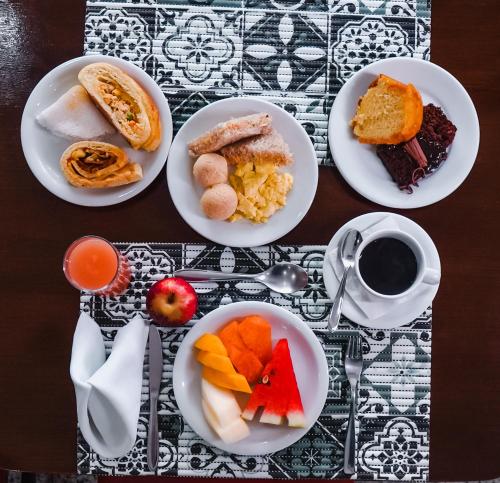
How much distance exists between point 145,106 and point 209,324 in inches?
19.7

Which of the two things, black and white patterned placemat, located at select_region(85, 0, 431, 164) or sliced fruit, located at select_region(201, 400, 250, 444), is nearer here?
sliced fruit, located at select_region(201, 400, 250, 444)

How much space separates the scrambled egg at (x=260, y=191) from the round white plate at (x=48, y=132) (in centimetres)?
19

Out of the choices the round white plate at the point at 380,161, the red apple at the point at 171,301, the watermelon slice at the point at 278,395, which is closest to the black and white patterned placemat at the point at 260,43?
the round white plate at the point at 380,161

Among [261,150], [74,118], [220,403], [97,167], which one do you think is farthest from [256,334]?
[74,118]

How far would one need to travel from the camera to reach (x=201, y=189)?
1311 millimetres

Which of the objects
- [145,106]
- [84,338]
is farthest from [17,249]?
[145,106]

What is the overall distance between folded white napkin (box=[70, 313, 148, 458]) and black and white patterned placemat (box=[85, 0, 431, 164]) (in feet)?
1.66

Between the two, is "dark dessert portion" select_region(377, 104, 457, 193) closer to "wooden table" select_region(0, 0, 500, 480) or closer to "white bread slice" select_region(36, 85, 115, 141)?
"wooden table" select_region(0, 0, 500, 480)

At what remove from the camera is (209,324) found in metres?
1.28

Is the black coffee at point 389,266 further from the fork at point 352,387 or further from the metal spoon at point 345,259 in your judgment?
the fork at point 352,387

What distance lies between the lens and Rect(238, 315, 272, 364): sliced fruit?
1266mm

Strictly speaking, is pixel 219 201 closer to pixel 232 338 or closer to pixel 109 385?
pixel 232 338

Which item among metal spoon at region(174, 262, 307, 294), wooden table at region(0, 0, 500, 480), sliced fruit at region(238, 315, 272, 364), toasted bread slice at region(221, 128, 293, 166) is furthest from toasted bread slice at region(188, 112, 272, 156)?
sliced fruit at region(238, 315, 272, 364)

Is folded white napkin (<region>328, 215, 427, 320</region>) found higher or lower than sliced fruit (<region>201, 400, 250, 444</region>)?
higher
